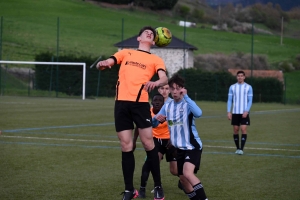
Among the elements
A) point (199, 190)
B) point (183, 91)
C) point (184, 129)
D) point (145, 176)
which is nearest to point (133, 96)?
point (183, 91)

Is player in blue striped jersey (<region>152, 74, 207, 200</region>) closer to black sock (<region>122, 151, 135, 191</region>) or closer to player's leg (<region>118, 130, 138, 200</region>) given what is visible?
player's leg (<region>118, 130, 138, 200</region>)

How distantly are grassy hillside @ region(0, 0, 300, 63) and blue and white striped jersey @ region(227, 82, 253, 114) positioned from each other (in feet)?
100

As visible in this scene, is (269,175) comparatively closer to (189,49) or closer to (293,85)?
(293,85)

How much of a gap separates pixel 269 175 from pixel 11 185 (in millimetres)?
4273

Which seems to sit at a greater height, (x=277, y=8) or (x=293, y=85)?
(x=277, y=8)

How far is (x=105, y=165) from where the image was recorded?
11461 millimetres

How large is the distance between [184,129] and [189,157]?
36cm

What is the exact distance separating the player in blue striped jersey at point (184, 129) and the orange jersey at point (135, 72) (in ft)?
1.16

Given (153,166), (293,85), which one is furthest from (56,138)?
(293,85)

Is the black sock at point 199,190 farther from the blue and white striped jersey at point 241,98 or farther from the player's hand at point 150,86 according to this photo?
the blue and white striped jersey at point 241,98

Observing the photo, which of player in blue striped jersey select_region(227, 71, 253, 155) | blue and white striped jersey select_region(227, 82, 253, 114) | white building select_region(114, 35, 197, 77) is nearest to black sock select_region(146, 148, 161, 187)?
player in blue striped jersey select_region(227, 71, 253, 155)

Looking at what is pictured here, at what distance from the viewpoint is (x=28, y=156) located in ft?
40.5

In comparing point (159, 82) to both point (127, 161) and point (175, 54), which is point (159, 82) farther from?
point (175, 54)

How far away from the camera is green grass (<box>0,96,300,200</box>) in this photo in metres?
8.89
